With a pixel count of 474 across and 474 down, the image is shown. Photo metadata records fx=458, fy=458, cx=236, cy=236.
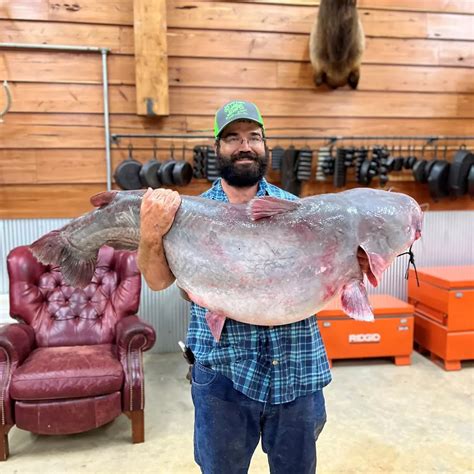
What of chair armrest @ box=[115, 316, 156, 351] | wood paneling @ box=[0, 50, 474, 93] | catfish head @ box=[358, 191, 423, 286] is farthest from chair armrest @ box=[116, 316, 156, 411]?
wood paneling @ box=[0, 50, 474, 93]

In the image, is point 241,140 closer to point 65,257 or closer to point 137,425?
point 65,257

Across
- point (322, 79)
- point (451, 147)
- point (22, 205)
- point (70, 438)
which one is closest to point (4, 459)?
point (70, 438)

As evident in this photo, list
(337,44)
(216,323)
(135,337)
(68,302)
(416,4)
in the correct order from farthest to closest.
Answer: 1. (416,4)
2. (337,44)
3. (68,302)
4. (135,337)
5. (216,323)

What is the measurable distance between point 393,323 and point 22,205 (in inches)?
122

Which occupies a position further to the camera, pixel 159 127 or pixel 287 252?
pixel 159 127

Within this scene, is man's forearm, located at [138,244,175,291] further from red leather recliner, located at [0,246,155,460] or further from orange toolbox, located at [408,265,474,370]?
orange toolbox, located at [408,265,474,370]

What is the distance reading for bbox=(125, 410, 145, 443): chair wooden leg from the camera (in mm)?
2619

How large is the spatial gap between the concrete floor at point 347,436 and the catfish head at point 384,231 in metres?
1.67

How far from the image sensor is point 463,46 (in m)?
4.16

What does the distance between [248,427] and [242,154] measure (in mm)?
842

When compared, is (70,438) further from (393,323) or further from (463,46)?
(463,46)

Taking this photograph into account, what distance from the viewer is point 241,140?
1.46 meters

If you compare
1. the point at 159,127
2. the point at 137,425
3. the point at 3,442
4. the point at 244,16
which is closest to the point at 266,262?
the point at 137,425

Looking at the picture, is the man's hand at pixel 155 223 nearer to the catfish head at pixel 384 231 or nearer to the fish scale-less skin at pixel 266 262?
the fish scale-less skin at pixel 266 262
